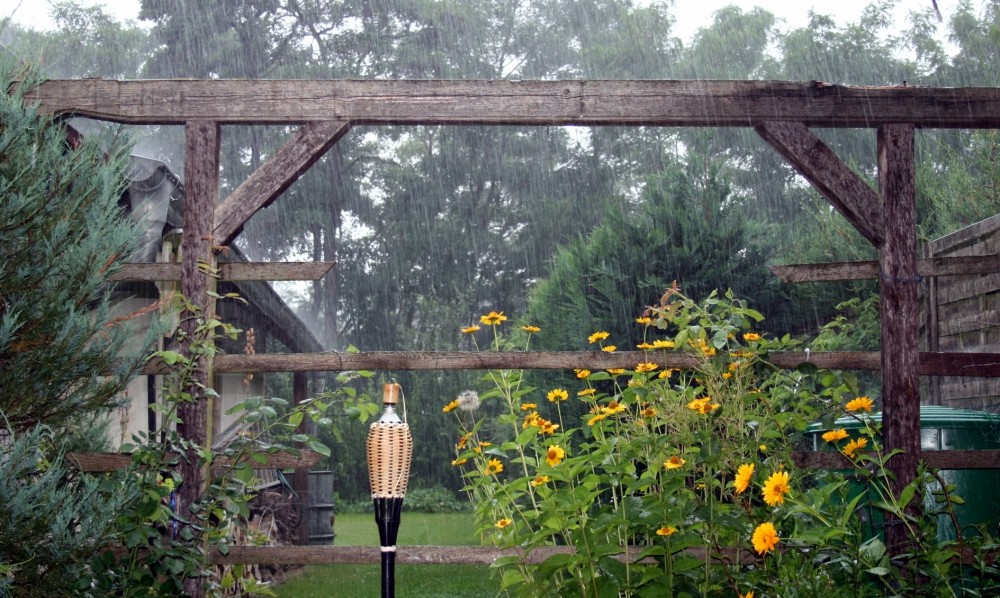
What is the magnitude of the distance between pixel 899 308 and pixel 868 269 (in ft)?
0.60

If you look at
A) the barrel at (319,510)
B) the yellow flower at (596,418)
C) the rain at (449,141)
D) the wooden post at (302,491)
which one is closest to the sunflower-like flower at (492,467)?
the yellow flower at (596,418)

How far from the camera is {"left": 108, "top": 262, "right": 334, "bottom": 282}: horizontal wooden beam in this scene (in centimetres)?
358

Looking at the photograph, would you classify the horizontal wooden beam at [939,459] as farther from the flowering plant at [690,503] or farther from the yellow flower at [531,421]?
the yellow flower at [531,421]

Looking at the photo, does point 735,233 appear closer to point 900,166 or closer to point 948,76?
point 900,166

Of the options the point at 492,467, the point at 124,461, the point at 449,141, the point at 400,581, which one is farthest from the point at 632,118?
the point at 449,141

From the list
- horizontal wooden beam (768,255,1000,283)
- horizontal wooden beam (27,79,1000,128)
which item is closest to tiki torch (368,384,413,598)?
horizontal wooden beam (27,79,1000,128)

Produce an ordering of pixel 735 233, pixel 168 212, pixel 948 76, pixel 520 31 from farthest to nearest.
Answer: pixel 520 31, pixel 948 76, pixel 735 233, pixel 168 212

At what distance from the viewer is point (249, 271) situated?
3648mm

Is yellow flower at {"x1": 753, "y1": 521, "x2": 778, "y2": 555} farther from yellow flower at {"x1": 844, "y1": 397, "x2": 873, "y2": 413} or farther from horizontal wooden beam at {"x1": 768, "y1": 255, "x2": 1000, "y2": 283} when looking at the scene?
horizontal wooden beam at {"x1": 768, "y1": 255, "x2": 1000, "y2": 283}

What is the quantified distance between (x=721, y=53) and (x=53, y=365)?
2105 centimetres

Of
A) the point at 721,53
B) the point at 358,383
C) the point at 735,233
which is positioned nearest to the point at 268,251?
the point at 358,383

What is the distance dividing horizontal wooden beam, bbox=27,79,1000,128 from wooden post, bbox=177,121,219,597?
11cm

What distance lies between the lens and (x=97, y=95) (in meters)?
3.68

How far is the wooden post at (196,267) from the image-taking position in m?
3.52
